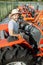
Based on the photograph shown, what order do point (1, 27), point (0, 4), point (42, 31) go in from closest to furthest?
1. point (1, 27)
2. point (42, 31)
3. point (0, 4)

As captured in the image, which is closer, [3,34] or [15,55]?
[15,55]

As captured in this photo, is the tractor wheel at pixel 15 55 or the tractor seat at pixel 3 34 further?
the tractor seat at pixel 3 34

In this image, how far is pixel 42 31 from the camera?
29.0 ft

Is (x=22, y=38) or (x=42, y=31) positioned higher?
(x=22, y=38)

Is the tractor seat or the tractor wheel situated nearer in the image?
the tractor wheel

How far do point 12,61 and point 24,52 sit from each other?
0.35 m

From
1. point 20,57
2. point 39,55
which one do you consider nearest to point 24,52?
point 20,57

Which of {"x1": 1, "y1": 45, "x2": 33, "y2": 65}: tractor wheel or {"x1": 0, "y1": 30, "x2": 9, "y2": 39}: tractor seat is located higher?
{"x1": 0, "y1": 30, "x2": 9, "y2": 39}: tractor seat

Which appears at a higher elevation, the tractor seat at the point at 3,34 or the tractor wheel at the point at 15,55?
the tractor seat at the point at 3,34

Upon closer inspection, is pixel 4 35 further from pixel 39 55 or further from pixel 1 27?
pixel 39 55

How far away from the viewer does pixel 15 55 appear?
20.8ft

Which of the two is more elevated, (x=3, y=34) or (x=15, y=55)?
(x=3, y=34)

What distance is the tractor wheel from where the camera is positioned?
632 cm

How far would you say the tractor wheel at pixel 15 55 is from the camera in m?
6.32
